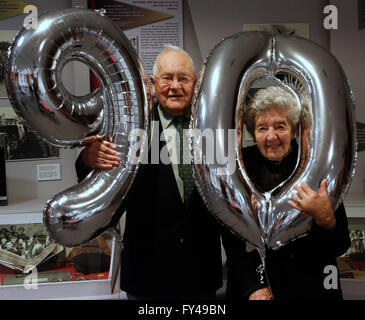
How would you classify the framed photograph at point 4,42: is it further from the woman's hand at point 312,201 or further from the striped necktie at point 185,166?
the woman's hand at point 312,201

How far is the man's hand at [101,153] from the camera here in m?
0.75

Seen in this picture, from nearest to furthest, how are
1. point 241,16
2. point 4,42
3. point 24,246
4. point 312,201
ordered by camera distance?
point 312,201 < point 24,246 < point 241,16 < point 4,42

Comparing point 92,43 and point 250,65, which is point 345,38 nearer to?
point 250,65

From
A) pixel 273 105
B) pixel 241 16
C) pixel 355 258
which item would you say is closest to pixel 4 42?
pixel 241 16

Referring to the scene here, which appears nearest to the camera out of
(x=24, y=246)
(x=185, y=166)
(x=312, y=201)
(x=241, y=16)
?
(x=312, y=201)

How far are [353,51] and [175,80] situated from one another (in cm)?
98

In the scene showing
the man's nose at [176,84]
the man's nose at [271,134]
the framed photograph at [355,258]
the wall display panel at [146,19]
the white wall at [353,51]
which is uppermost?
the wall display panel at [146,19]

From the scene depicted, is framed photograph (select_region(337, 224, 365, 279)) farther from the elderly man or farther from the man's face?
the man's face

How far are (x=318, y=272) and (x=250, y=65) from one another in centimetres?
54

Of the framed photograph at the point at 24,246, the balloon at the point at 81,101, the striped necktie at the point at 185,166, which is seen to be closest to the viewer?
the balloon at the point at 81,101

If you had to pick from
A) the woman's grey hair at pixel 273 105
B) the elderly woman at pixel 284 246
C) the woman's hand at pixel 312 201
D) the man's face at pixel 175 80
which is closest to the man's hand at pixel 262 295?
the elderly woman at pixel 284 246

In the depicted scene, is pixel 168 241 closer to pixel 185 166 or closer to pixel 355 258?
pixel 185 166

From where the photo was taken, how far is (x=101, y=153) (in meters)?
0.76

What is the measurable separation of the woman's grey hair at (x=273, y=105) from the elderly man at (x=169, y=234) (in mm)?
166
